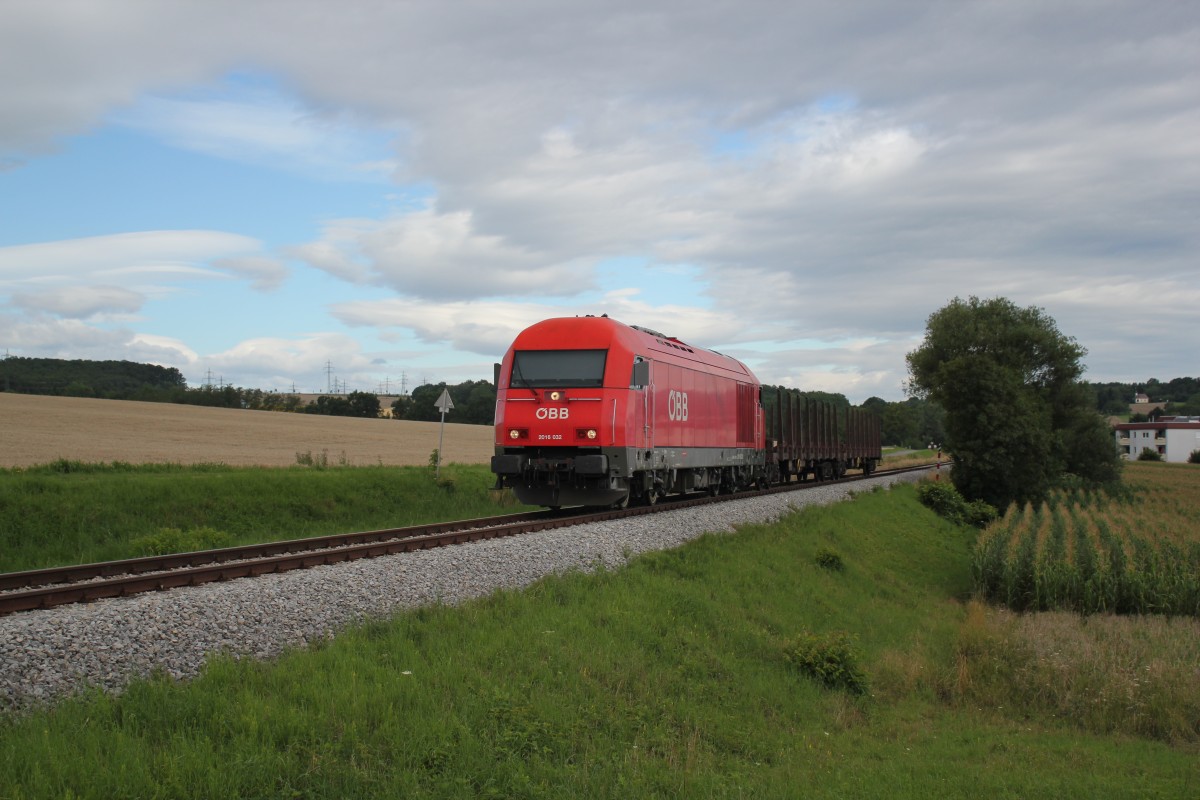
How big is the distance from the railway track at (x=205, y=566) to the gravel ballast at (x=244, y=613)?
13.8 inches

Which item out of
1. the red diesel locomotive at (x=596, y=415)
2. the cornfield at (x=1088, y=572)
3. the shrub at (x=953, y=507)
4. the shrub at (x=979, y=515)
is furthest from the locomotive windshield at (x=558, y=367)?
the shrub at (x=979, y=515)

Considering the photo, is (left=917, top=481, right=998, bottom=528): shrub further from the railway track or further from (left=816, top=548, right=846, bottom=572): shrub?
the railway track

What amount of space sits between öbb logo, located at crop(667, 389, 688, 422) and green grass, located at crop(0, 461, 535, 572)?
530 centimetres

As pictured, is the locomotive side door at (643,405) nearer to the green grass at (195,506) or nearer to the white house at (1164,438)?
the green grass at (195,506)

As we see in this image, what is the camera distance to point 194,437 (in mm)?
42000

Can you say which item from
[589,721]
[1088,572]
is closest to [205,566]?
[589,721]

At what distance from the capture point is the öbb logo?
21.2 meters

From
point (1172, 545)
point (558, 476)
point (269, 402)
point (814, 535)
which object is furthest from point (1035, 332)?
point (269, 402)

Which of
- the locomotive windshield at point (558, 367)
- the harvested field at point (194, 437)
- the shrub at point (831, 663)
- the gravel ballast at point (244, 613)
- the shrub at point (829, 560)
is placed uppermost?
the locomotive windshield at point (558, 367)

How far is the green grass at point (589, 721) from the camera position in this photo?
5.84 m

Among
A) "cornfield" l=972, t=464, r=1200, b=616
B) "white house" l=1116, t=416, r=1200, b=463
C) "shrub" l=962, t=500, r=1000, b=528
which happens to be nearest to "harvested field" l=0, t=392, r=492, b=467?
"cornfield" l=972, t=464, r=1200, b=616

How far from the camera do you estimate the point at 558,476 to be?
18.5 metres

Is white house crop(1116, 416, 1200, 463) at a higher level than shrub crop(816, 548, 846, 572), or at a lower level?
higher

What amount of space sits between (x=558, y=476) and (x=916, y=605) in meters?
8.36
